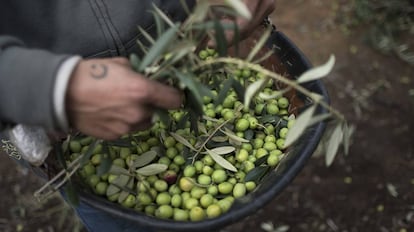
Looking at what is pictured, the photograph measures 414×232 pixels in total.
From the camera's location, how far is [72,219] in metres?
1.95

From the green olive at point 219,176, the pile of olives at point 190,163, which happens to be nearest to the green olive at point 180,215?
the pile of olives at point 190,163

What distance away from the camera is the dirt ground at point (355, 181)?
6.29 ft

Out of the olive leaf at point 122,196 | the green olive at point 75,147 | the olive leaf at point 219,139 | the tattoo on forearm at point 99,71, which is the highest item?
the tattoo on forearm at point 99,71

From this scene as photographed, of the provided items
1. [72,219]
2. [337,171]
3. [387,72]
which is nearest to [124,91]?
[72,219]

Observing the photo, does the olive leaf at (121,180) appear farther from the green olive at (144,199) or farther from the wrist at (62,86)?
the wrist at (62,86)

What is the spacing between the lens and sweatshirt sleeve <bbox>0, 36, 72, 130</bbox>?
2.35ft

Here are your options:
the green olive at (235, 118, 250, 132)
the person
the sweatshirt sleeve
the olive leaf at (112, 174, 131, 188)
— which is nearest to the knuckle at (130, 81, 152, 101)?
the person

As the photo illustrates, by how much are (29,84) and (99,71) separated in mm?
98

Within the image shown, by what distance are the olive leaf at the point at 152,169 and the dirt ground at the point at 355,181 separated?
2.98 ft

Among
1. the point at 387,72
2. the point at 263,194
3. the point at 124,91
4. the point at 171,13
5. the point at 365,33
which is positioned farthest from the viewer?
the point at 365,33

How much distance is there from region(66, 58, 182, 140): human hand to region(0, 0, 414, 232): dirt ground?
1.21 meters

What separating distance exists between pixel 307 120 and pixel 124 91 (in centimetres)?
30

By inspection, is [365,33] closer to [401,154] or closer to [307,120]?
[401,154]

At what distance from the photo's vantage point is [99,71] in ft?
2.42
